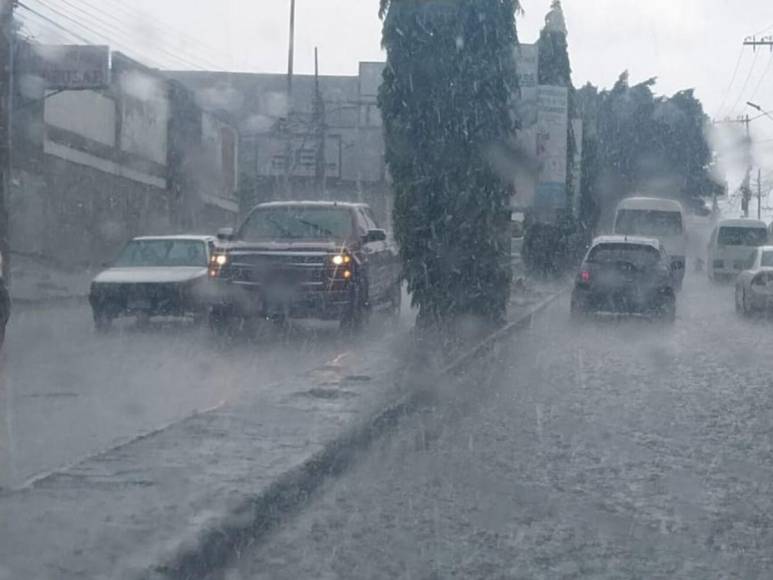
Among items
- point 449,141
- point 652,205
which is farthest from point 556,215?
point 449,141

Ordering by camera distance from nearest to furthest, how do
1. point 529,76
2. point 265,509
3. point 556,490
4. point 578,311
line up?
point 265,509, point 556,490, point 578,311, point 529,76

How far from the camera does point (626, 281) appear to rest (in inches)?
923

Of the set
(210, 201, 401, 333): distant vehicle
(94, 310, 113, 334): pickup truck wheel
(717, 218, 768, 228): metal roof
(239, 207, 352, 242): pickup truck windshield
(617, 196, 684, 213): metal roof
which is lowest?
(94, 310, 113, 334): pickup truck wheel

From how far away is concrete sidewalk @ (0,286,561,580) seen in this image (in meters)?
5.57

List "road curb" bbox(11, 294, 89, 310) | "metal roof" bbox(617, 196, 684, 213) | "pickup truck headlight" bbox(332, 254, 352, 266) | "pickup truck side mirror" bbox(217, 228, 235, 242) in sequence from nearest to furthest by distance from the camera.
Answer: "pickup truck headlight" bbox(332, 254, 352, 266) → "pickup truck side mirror" bbox(217, 228, 235, 242) → "road curb" bbox(11, 294, 89, 310) → "metal roof" bbox(617, 196, 684, 213)

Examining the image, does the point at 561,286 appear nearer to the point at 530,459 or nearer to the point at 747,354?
the point at 747,354

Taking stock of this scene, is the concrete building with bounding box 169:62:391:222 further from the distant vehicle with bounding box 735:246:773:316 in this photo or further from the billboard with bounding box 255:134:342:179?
the distant vehicle with bounding box 735:246:773:316

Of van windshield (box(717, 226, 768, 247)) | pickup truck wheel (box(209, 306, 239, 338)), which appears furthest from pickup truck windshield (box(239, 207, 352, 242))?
van windshield (box(717, 226, 768, 247))

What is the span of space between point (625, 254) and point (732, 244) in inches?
822

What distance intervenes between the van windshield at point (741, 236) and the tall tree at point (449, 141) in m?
24.4

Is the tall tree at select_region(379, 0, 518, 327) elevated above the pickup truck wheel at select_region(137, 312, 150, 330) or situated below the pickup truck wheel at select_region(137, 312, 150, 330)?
above

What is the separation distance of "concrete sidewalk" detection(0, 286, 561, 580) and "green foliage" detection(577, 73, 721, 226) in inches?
2625

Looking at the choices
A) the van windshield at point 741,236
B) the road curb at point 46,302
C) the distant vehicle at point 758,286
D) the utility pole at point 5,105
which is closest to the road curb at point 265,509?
the distant vehicle at point 758,286

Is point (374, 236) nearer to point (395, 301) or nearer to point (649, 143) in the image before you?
point (395, 301)
